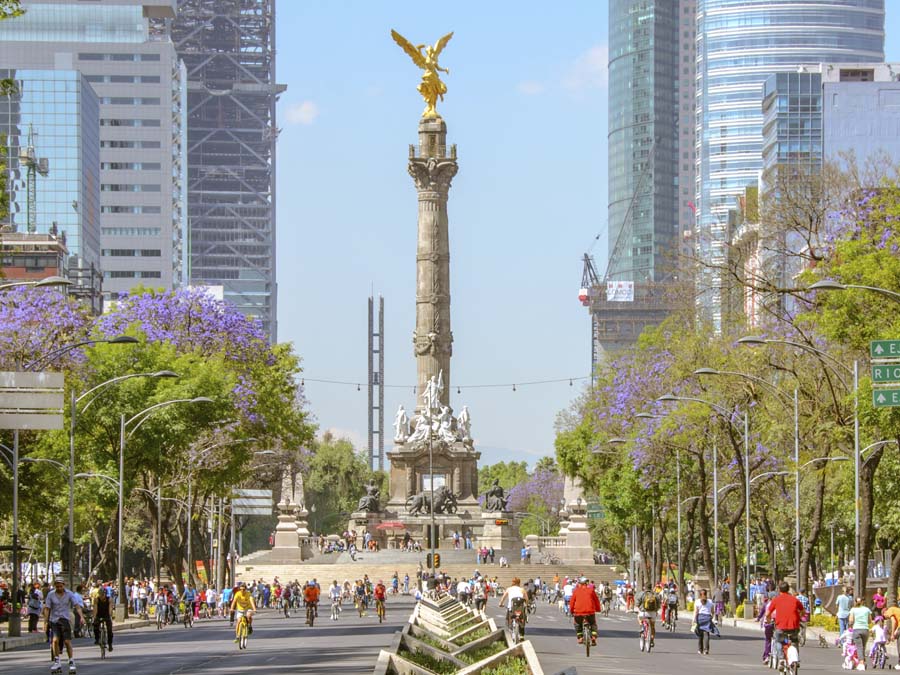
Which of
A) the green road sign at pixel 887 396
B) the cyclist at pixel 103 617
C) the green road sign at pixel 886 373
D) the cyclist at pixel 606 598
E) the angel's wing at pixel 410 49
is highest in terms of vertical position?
the angel's wing at pixel 410 49

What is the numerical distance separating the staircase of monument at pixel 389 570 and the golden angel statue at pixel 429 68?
3678cm

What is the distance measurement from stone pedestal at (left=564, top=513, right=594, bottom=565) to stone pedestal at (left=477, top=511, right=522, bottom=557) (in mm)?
2929

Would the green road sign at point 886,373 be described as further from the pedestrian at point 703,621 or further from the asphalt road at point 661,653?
the pedestrian at point 703,621

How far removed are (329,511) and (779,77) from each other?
5442cm

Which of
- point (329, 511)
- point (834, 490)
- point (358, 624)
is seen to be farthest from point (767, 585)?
point (329, 511)

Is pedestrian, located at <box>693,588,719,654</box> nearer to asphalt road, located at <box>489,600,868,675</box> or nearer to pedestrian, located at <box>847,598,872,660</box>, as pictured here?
asphalt road, located at <box>489,600,868,675</box>

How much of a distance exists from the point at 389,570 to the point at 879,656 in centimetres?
5875

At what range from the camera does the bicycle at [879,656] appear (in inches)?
1571

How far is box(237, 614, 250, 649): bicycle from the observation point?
42.2m

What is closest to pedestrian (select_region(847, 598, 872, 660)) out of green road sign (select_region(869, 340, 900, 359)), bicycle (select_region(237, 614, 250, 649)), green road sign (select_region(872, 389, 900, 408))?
green road sign (select_region(872, 389, 900, 408))

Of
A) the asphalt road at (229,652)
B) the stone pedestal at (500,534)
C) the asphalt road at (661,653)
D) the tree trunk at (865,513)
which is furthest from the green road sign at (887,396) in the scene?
the stone pedestal at (500,534)

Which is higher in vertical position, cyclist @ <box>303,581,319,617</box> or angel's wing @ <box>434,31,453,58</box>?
angel's wing @ <box>434,31,453,58</box>

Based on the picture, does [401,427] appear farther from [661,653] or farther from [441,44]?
[661,653]

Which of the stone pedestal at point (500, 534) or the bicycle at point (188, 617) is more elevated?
the stone pedestal at point (500, 534)
